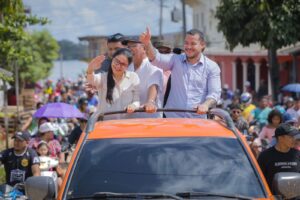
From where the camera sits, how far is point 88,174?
551 centimetres

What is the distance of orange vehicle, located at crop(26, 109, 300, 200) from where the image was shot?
17.5 feet

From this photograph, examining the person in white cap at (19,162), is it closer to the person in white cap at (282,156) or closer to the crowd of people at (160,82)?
the crowd of people at (160,82)

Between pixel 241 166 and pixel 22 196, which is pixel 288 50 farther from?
pixel 241 166

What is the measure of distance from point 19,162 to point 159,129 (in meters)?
4.49

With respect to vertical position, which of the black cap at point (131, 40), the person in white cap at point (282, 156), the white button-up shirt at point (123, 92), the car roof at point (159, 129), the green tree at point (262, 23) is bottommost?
the person in white cap at point (282, 156)

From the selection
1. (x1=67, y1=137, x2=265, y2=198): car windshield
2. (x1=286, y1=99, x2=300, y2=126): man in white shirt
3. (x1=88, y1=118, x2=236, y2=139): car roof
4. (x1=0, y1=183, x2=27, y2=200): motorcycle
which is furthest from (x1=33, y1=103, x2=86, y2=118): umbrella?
(x1=67, y1=137, x2=265, y2=198): car windshield

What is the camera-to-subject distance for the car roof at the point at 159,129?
19.2ft

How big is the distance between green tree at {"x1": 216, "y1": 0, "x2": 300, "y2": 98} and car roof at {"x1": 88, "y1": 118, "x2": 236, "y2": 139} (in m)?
17.3

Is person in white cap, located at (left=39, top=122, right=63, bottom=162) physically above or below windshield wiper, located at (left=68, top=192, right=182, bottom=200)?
below

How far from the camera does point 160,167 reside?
5.53 metres

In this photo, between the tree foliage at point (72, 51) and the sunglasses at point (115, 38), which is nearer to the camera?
the sunglasses at point (115, 38)

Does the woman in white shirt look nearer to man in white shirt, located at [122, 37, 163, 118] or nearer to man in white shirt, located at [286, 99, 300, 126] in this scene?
man in white shirt, located at [122, 37, 163, 118]

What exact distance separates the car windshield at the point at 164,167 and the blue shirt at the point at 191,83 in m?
1.84

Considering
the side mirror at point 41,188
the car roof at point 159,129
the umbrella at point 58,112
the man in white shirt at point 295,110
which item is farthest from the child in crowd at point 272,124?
the side mirror at point 41,188
